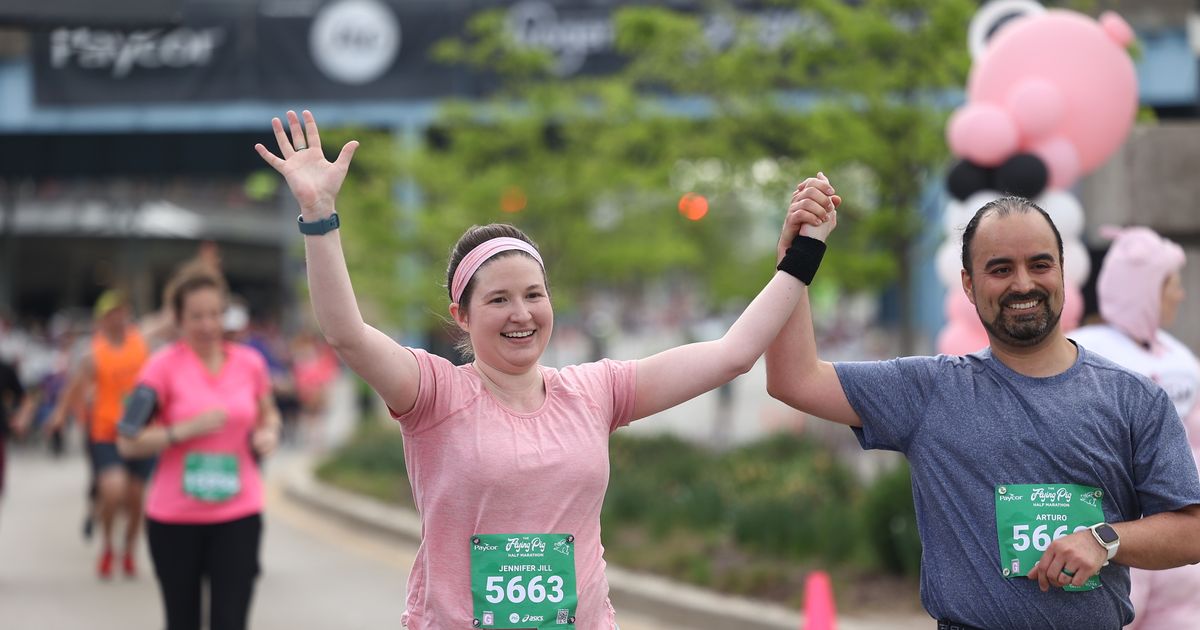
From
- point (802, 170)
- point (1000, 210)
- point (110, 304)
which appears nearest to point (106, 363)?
point (110, 304)

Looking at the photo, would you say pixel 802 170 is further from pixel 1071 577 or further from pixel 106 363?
pixel 1071 577

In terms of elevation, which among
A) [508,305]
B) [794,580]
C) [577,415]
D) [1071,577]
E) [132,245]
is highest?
[132,245]

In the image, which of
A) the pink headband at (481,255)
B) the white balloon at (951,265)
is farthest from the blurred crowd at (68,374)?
the pink headband at (481,255)

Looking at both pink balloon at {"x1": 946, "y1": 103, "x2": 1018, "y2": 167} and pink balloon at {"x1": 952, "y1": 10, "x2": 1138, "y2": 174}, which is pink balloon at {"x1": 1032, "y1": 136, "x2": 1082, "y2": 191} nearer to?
pink balloon at {"x1": 952, "y1": 10, "x2": 1138, "y2": 174}

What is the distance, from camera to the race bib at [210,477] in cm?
626

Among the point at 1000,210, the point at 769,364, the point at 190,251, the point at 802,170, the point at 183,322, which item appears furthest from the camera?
the point at 190,251

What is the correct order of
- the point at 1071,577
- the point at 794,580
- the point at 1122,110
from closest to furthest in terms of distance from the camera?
the point at 1071,577 < the point at 1122,110 < the point at 794,580

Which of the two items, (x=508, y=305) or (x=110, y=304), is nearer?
(x=508, y=305)

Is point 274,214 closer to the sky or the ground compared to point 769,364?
closer to the sky

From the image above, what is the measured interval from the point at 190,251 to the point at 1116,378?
53.3 meters

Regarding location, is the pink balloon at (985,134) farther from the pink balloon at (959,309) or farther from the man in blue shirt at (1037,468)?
the man in blue shirt at (1037,468)

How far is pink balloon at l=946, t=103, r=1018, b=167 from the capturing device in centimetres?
732

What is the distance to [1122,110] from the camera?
750 centimetres

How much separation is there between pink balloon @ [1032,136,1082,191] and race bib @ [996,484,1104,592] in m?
4.31
